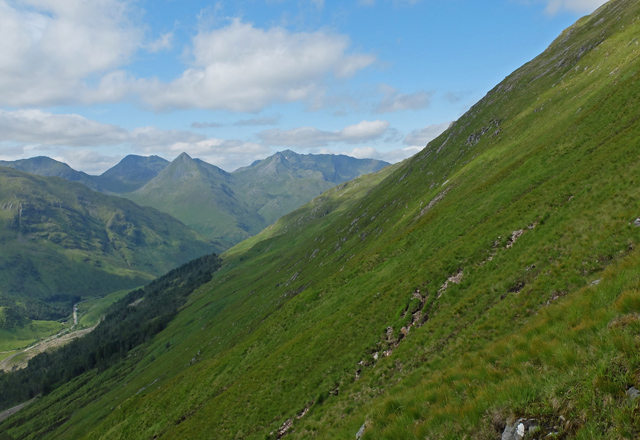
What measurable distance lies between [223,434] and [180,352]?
83.6 metres

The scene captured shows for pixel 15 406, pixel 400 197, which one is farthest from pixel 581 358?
pixel 15 406

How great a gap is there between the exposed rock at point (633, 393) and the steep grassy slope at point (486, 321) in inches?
6.7

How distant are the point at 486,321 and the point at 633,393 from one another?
52.1 ft

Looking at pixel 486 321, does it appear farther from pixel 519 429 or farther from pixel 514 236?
pixel 519 429

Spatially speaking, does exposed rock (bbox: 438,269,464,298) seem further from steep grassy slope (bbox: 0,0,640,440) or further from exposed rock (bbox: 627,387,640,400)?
exposed rock (bbox: 627,387,640,400)

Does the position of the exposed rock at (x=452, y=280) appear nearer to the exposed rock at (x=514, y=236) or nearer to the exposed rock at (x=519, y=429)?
the exposed rock at (x=514, y=236)

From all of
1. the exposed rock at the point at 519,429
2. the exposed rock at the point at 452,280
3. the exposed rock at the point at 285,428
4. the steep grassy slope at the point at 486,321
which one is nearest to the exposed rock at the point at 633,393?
the steep grassy slope at the point at 486,321

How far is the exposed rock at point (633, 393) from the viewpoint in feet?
23.5

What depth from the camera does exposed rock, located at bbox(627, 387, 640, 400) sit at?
7.16 m

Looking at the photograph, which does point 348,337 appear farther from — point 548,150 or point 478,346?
point 548,150

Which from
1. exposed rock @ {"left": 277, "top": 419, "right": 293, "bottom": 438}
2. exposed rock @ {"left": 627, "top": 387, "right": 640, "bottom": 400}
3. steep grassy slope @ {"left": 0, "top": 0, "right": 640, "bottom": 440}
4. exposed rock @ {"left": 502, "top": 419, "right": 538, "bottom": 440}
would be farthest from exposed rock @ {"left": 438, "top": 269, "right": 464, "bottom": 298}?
exposed rock @ {"left": 627, "top": 387, "right": 640, "bottom": 400}

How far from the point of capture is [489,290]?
85.9 ft

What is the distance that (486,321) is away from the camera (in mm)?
22250

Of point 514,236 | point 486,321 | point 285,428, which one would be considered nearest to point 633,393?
point 486,321
